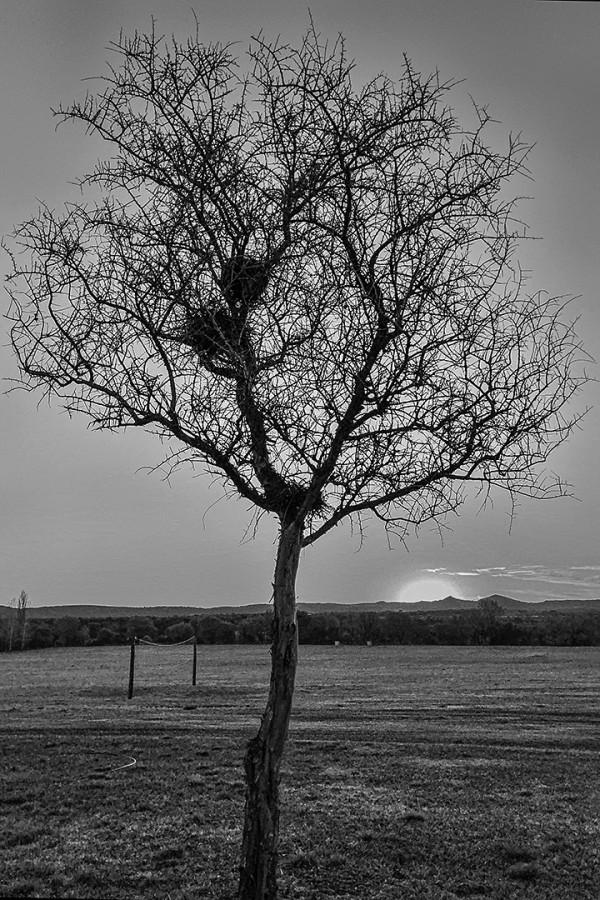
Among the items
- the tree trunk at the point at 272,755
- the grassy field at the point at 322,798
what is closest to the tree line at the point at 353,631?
the grassy field at the point at 322,798

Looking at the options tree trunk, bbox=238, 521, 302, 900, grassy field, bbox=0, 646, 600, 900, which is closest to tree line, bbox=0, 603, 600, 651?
grassy field, bbox=0, 646, 600, 900

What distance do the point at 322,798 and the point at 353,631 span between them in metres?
54.8

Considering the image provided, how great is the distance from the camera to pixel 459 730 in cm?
1700

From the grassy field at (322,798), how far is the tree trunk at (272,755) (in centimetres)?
160

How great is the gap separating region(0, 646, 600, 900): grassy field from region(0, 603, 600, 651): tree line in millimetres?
38933

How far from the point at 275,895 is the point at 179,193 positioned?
4.55 metres

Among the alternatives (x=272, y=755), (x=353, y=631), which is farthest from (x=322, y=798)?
(x=353, y=631)

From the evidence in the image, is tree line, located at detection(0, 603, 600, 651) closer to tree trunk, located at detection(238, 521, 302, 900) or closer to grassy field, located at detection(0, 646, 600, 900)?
grassy field, located at detection(0, 646, 600, 900)

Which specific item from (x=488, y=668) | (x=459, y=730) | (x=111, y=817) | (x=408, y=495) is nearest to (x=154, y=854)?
(x=111, y=817)

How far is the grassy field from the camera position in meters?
6.88

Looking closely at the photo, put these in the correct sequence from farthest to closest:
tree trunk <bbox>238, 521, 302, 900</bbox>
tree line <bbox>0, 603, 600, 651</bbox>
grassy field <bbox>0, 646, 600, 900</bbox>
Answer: tree line <bbox>0, 603, 600, 651</bbox> → grassy field <bbox>0, 646, 600, 900</bbox> → tree trunk <bbox>238, 521, 302, 900</bbox>

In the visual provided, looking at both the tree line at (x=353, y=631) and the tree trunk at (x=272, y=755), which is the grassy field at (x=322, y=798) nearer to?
the tree trunk at (x=272, y=755)

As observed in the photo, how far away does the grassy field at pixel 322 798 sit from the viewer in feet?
22.6

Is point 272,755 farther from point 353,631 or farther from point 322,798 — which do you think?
point 353,631
